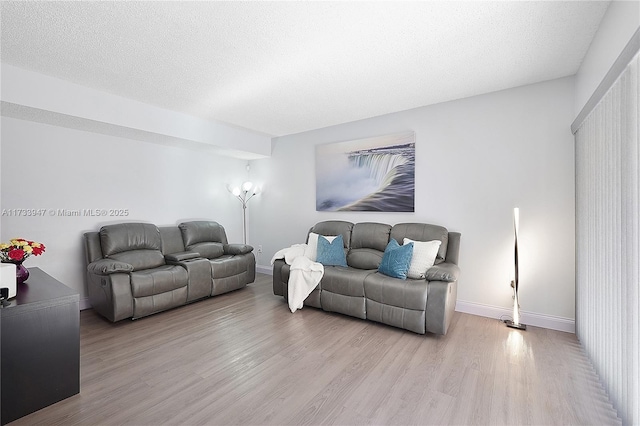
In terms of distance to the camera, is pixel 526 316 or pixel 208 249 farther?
pixel 208 249

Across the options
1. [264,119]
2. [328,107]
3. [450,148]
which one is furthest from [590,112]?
[264,119]

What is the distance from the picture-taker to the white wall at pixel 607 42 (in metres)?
1.49

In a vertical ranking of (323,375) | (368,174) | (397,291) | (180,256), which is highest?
(368,174)

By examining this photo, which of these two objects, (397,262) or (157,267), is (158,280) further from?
(397,262)

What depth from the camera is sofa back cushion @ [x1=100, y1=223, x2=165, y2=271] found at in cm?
347

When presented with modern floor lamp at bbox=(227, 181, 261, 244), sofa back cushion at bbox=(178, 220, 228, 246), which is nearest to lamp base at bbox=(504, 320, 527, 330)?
sofa back cushion at bbox=(178, 220, 228, 246)

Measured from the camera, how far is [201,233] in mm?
4473

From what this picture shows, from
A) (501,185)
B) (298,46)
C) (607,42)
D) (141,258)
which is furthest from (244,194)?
(607,42)

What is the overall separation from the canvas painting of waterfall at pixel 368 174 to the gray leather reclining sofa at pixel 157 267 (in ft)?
5.58

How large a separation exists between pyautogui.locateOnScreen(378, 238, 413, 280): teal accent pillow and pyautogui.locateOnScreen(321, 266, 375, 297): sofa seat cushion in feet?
0.72

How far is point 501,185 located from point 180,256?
4.10 meters

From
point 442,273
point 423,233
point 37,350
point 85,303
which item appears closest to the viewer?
point 37,350

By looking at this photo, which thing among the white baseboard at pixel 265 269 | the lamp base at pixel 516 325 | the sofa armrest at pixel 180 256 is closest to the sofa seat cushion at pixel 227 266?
the sofa armrest at pixel 180 256

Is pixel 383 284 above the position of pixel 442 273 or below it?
below
